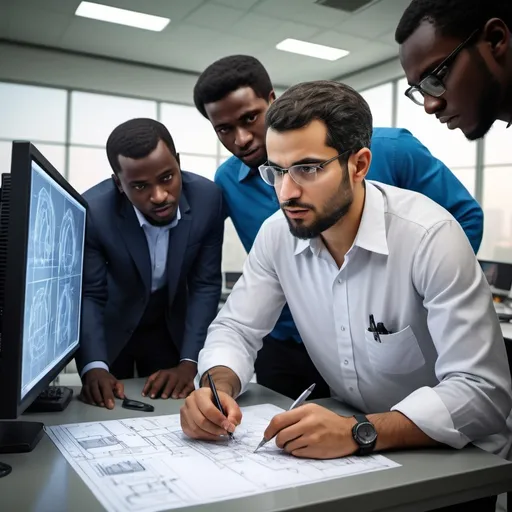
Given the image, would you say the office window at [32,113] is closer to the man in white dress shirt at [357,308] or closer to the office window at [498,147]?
the office window at [498,147]

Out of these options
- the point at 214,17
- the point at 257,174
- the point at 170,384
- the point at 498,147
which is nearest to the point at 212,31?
the point at 214,17

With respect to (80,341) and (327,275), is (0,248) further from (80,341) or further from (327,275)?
(327,275)

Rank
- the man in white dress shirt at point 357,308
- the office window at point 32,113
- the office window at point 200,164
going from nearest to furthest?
the man in white dress shirt at point 357,308 < the office window at point 32,113 < the office window at point 200,164

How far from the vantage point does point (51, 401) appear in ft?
3.63

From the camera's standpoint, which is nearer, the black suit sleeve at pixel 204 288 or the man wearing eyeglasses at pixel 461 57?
the man wearing eyeglasses at pixel 461 57

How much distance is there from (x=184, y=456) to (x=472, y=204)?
3.81 feet

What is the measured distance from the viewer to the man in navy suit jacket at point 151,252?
61.1 inches

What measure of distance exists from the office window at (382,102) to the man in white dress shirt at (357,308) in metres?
5.07

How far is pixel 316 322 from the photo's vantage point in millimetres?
1226

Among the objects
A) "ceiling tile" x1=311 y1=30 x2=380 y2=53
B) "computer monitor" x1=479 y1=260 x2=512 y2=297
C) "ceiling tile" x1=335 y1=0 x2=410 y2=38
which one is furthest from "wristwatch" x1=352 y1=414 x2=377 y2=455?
"ceiling tile" x1=311 y1=30 x2=380 y2=53

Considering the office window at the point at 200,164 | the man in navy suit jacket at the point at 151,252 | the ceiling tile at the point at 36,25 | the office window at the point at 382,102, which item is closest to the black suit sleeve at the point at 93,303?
the man in navy suit jacket at the point at 151,252

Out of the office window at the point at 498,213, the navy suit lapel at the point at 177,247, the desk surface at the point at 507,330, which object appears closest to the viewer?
the navy suit lapel at the point at 177,247

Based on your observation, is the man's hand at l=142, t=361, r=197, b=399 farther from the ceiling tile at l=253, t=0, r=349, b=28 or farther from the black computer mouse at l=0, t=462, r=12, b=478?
the ceiling tile at l=253, t=0, r=349, b=28

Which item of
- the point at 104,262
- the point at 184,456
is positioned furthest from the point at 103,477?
the point at 104,262
